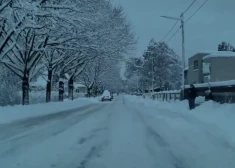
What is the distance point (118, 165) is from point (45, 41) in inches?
937

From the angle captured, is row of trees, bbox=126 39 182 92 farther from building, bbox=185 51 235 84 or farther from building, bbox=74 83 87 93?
building, bbox=74 83 87 93

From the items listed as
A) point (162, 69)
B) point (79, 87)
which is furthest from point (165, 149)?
point (79, 87)

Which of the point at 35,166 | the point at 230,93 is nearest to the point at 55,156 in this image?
the point at 35,166

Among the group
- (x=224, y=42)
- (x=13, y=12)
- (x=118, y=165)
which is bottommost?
(x=118, y=165)

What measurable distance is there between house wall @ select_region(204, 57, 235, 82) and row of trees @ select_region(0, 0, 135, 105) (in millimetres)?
16163

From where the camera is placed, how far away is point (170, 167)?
736cm

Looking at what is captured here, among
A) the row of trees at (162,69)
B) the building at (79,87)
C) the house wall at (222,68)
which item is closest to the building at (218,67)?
the house wall at (222,68)

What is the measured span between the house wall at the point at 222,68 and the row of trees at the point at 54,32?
53.0 ft

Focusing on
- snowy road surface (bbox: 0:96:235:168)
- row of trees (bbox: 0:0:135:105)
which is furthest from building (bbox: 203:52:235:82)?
snowy road surface (bbox: 0:96:235:168)

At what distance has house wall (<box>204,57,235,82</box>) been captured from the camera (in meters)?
53.7

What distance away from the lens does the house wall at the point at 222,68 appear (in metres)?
53.7

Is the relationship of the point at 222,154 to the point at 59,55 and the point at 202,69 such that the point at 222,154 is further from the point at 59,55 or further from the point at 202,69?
the point at 202,69

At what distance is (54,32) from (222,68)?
3177 cm

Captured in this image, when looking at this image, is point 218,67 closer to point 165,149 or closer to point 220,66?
point 220,66
